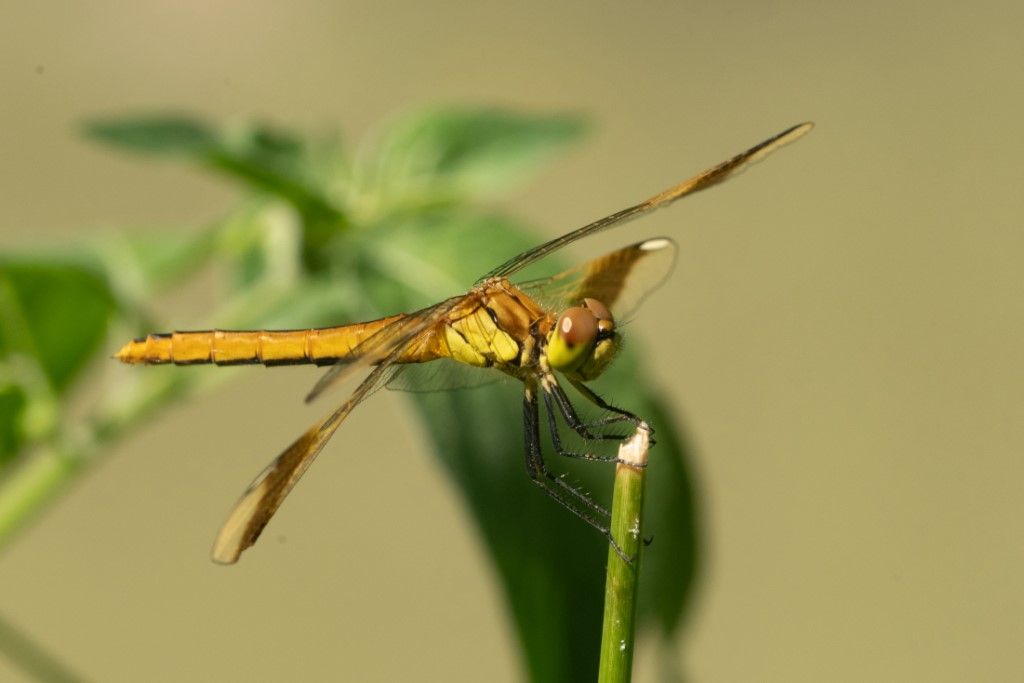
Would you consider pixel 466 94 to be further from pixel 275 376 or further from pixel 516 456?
pixel 516 456

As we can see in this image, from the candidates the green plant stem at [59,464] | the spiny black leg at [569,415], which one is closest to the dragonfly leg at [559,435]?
the spiny black leg at [569,415]

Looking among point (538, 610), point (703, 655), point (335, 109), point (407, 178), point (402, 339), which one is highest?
point (335, 109)

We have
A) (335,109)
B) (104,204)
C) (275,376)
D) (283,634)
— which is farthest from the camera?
(335,109)

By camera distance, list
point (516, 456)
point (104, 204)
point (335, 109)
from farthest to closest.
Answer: point (335, 109) → point (104, 204) → point (516, 456)

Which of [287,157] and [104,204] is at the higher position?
[104,204]

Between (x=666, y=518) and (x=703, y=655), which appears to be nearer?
(x=666, y=518)

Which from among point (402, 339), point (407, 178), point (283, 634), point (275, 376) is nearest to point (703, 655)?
point (283, 634)

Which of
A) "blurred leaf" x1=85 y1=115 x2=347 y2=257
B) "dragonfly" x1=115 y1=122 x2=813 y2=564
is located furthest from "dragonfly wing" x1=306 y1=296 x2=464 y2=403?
"blurred leaf" x1=85 y1=115 x2=347 y2=257

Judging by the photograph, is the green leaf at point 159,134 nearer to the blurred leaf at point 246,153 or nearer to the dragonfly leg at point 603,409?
the blurred leaf at point 246,153

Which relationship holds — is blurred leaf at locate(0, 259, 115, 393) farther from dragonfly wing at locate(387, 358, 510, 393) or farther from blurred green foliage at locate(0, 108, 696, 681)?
dragonfly wing at locate(387, 358, 510, 393)
